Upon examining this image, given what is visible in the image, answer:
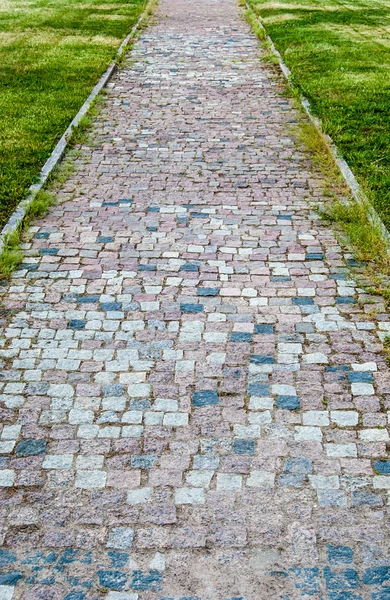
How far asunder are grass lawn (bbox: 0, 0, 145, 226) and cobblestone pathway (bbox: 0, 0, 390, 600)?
0.89m

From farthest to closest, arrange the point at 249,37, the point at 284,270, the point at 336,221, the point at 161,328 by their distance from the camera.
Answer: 1. the point at 249,37
2. the point at 336,221
3. the point at 284,270
4. the point at 161,328

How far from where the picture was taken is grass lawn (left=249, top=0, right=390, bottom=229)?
926 cm

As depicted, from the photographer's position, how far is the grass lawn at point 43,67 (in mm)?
9398

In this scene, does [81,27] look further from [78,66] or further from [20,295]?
[20,295]

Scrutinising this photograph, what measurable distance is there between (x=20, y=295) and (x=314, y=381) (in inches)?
118

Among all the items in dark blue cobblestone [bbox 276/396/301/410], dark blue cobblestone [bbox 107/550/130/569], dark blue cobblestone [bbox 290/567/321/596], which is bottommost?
dark blue cobblestone [bbox 107/550/130/569]

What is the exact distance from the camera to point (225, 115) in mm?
11820

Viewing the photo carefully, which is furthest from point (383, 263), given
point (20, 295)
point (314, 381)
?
point (20, 295)

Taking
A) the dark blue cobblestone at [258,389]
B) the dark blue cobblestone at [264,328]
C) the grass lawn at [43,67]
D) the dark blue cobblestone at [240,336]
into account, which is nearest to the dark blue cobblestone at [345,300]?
the dark blue cobblestone at [264,328]

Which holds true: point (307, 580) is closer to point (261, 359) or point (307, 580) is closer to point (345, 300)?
point (261, 359)

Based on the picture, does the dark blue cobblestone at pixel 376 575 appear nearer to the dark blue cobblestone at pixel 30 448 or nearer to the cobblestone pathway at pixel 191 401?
the cobblestone pathway at pixel 191 401

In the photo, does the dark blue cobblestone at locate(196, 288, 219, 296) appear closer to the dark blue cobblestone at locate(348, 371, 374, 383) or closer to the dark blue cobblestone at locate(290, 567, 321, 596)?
the dark blue cobblestone at locate(348, 371, 374, 383)

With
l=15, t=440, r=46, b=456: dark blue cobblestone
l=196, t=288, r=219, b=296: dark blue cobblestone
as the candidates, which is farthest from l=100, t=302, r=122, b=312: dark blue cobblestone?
l=15, t=440, r=46, b=456: dark blue cobblestone

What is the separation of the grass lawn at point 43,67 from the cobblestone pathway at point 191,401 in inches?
35.2
